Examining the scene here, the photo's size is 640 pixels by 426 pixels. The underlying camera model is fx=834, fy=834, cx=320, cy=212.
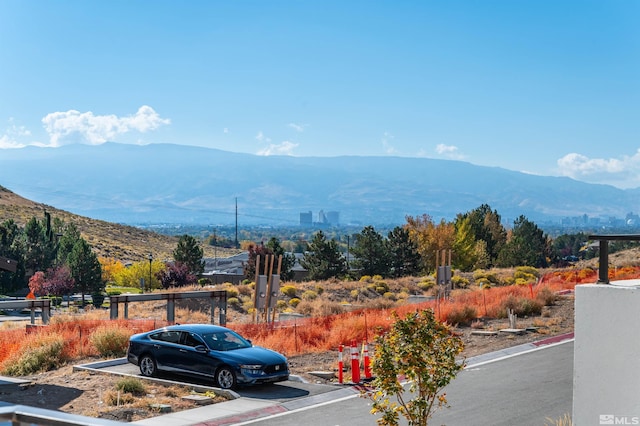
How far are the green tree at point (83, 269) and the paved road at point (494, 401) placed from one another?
57.0 metres

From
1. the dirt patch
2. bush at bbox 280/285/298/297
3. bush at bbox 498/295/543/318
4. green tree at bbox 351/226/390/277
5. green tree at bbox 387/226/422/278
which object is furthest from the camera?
green tree at bbox 387/226/422/278

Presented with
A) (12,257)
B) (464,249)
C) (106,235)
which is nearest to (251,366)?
(12,257)

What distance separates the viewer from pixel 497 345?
26.2 meters

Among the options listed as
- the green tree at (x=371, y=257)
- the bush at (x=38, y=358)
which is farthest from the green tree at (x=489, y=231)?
the bush at (x=38, y=358)

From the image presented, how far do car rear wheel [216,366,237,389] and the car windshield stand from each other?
74 centimetres

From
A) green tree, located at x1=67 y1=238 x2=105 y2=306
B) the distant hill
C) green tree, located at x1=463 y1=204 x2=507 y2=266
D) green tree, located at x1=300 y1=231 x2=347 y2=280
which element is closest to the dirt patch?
green tree, located at x1=300 y1=231 x2=347 y2=280

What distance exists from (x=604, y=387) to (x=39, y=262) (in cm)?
7816

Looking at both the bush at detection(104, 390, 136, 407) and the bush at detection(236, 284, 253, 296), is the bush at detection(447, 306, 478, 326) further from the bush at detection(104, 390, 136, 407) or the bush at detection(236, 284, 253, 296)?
the bush at detection(236, 284, 253, 296)

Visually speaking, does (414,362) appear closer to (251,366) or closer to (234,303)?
(251,366)

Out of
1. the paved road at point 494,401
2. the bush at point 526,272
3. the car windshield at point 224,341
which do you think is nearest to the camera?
the paved road at point 494,401

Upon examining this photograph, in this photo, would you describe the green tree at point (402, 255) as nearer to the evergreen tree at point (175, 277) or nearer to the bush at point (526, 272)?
the bush at point (526, 272)

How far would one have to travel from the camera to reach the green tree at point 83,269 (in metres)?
73.9

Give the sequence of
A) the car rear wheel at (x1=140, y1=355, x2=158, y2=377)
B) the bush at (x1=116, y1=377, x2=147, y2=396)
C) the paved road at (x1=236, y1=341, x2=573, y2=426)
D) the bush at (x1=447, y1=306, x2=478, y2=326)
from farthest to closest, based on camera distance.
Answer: the bush at (x1=447, y1=306, x2=478, y2=326)
the car rear wheel at (x1=140, y1=355, x2=158, y2=377)
the bush at (x1=116, y1=377, x2=147, y2=396)
the paved road at (x1=236, y1=341, x2=573, y2=426)

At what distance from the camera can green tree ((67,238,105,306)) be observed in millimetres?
73938
